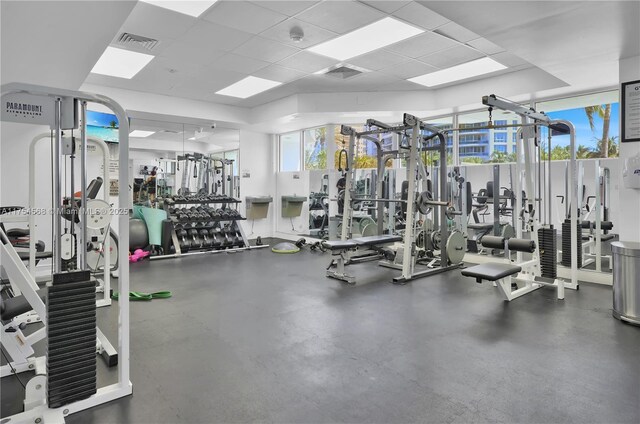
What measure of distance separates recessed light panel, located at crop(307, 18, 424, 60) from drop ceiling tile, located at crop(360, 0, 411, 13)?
0.86ft

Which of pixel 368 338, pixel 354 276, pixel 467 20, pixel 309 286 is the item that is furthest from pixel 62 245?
pixel 354 276

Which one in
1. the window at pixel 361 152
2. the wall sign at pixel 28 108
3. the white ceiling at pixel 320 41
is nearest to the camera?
the wall sign at pixel 28 108

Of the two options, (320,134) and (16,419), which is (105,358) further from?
(320,134)

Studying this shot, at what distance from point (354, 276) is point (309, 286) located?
2.61 feet

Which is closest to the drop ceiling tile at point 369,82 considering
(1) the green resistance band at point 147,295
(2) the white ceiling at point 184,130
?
(2) the white ceiling at point 184,130

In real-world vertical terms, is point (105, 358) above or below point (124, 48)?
below

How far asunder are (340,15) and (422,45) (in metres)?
1.31

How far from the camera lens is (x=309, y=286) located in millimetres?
4586

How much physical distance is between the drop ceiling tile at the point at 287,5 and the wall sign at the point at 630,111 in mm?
3451

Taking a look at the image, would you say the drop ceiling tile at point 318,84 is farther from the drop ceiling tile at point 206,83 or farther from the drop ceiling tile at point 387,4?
the drop ceiling tile at point 387,4

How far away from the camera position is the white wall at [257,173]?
28.9ft

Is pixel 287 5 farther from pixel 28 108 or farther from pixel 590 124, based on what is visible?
pixel 590 124

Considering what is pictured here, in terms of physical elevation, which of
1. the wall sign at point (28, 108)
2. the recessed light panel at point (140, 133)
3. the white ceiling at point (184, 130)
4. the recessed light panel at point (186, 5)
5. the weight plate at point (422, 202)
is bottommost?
the weight plate at point (422, 202)

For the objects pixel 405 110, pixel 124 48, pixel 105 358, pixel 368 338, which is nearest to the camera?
pixel 105 358
